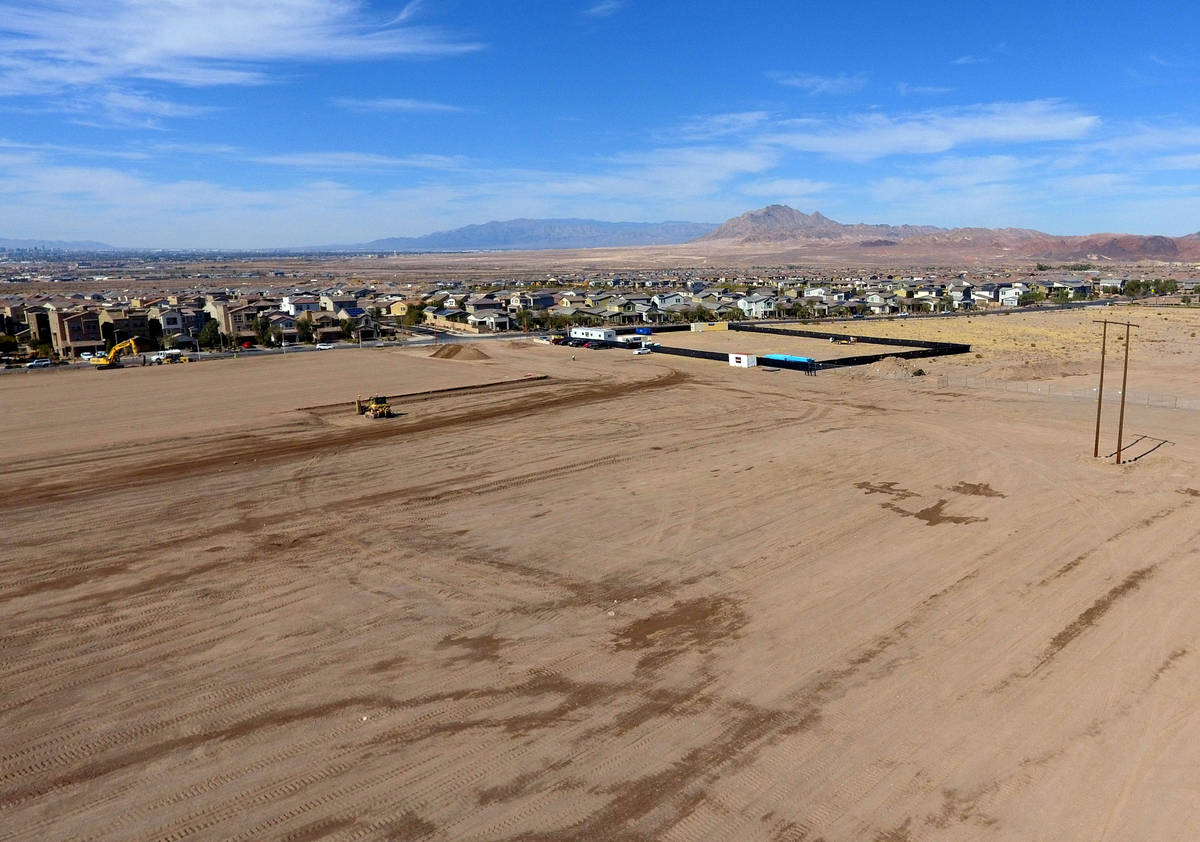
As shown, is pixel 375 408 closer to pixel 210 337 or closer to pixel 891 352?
pixel 891 352

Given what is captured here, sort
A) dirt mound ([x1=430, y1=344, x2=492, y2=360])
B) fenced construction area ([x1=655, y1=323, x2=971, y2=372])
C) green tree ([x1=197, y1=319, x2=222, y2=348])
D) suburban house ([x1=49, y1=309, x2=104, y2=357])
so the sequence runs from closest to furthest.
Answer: fenced construction area ([x1=655, y1=323, x2=971, y2=372]), dirt mound ([x1=430, y1=344, x2=492, y2=360]), suburban house ([x1=49, y1=309, x2=104, y2=357]), green tree ([x1=197, y1=319, x2=222, y2=348])

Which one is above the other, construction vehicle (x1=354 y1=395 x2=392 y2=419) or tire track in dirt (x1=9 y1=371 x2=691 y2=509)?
construction vehicle (x1=354 y1=395 x2=392 y2=419)

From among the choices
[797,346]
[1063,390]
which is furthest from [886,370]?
[797,346]

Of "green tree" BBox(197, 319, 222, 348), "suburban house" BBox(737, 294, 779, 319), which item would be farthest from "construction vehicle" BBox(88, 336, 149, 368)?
"suburban house" BBox(737, 294, 779, 319)

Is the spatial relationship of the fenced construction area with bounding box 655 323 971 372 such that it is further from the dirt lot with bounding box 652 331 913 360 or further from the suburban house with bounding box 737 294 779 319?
the suburban house with bounding box 737 294 779 319

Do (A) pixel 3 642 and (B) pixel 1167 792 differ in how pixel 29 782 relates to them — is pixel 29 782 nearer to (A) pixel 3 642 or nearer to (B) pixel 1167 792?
(A) pixel 3 642

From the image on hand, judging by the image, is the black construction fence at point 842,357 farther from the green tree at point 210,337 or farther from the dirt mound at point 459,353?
the green tree at point 210,337
